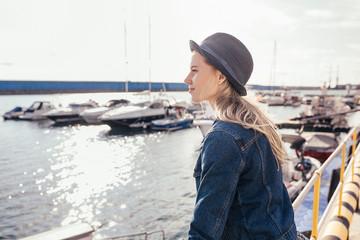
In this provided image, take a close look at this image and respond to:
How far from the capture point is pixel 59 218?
9.55 m

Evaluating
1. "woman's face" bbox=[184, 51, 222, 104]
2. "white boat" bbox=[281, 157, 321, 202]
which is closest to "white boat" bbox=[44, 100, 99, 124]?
"white boat" bbox=[281, 157, 321, 202]

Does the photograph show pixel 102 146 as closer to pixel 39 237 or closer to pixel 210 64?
pixel 39 237

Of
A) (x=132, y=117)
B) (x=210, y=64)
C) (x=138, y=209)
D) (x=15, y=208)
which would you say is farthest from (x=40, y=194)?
(x=132, y=117)

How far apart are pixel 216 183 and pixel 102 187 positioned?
40.1 feet

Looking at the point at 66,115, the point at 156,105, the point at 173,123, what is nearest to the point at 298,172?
the point at 173,123

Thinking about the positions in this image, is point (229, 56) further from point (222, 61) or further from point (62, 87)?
point (62, 87)

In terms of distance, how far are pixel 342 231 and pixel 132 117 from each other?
1027 inches

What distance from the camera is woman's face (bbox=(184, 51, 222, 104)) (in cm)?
133

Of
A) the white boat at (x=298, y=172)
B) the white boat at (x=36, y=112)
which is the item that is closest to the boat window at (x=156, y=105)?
the white boat at (x=36, y=112)

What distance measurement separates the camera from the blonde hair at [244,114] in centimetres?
120

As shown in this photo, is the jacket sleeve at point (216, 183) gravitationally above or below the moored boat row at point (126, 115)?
above

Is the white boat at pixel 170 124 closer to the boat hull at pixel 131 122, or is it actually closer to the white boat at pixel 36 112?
the boat hull at pixel 131 122

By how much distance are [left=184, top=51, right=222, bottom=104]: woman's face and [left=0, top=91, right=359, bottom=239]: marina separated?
314cm

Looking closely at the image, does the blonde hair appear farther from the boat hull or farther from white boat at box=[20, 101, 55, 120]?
white boat at box=[20, 101, 55, 120]
